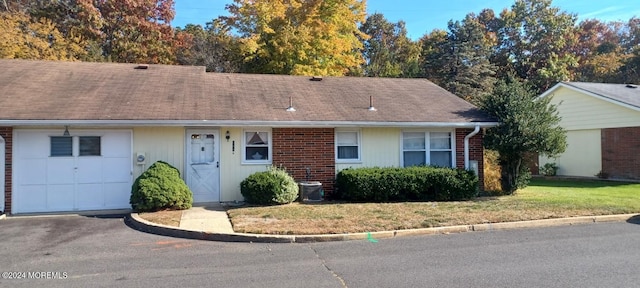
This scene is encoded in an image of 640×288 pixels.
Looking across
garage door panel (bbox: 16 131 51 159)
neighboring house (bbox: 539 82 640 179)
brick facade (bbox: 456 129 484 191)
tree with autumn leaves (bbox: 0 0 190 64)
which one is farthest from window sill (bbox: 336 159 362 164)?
tree with autumn leaves (bbox: 0 0 190 64)

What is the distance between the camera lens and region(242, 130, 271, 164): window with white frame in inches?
496

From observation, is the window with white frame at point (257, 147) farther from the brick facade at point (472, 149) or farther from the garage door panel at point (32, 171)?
the brick facade at point (472, 149)

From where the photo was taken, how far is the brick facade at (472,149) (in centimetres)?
1402

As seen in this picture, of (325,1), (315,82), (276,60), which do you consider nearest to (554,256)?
(315,82)

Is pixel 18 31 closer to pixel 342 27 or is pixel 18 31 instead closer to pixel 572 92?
pixel 342 27

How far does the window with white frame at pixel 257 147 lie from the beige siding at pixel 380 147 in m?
2.46

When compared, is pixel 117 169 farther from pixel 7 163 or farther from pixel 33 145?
Result: pixel 7 163

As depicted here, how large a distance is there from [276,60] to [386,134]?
1460cm

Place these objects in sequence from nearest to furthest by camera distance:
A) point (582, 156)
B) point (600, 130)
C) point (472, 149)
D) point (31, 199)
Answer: point (31, 199)
point (472, 149)
point (600, 130)
point (582, 156)

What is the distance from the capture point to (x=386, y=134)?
1360cm

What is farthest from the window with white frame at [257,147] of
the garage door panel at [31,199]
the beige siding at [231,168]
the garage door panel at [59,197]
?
the garage door panel at [31,199]

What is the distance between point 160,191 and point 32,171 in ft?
12.0

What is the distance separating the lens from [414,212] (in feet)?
33.7

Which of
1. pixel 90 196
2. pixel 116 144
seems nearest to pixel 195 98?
pixel 116 144
